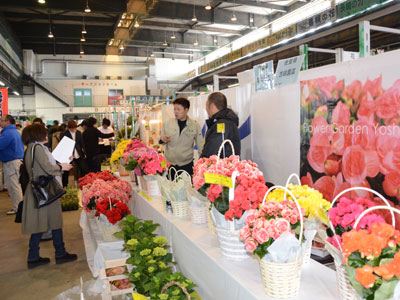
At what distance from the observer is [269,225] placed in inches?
46.3

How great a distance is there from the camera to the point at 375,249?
925 mm

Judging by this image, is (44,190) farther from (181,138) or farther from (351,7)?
(351,7)

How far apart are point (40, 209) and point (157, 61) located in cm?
1961

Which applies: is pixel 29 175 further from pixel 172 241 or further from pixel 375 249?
pixel 375 249

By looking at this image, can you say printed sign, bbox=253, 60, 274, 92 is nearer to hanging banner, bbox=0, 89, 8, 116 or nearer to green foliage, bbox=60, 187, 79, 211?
green foliage, bbox=60, 187, 79, 211

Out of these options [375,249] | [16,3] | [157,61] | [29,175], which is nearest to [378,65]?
[375,249]

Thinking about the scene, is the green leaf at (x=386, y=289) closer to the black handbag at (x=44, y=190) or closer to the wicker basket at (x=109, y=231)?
the wicker basket at (x=109, y=231)

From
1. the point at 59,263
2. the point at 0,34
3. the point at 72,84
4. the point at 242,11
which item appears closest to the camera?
the point at 59,263

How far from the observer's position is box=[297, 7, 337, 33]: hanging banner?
9184 millimetres

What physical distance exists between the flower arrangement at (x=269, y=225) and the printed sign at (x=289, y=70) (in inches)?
75.4

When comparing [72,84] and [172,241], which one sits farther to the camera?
[72,84]

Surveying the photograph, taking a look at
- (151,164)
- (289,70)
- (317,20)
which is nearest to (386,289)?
(151,164)

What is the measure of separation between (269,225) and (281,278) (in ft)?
0.62

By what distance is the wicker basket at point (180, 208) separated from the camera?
89.8 inches
